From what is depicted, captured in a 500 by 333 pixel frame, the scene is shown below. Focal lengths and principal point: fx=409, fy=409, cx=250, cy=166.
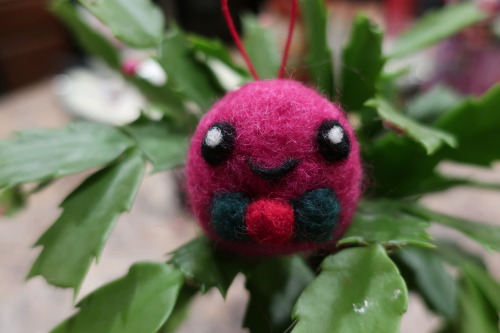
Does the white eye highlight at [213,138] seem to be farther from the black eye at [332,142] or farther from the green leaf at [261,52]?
the green leaf at [261,52]

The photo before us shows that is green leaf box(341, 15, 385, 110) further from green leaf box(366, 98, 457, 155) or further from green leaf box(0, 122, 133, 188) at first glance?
green leaf box(0, 122, 133, 188)

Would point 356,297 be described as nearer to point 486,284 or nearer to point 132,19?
point 486,284

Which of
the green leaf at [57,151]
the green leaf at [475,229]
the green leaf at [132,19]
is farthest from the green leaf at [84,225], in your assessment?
the green leaf at [475,229]

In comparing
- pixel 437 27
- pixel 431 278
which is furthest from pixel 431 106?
pixel 431 278

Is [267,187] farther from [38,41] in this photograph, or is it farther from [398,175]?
[38,41]

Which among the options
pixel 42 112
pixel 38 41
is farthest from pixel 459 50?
pixel 38 41
